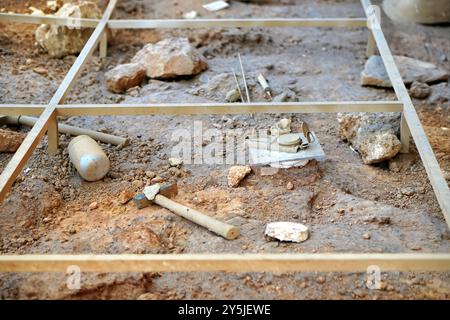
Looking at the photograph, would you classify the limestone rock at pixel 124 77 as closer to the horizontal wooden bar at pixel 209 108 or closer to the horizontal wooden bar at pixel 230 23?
the horizontal wooden bar at pixel 230 23

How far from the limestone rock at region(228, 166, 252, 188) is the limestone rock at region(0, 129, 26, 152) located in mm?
1459

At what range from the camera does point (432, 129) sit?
4664 mm

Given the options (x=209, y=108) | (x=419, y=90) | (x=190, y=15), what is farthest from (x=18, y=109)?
(x=419, y=90)

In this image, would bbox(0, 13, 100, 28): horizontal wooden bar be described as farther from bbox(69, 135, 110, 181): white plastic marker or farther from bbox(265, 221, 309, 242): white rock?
bbox(265, 221, 309, 242): white rock

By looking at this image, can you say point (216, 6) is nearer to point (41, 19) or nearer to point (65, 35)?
point (65, 35)

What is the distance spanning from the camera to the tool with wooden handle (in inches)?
130

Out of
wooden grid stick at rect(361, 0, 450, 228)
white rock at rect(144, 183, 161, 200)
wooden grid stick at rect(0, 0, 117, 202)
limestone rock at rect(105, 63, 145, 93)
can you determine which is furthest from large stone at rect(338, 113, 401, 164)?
wooden grid stick at rect(0, 0, 117, 202)

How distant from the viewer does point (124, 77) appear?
5.19 m

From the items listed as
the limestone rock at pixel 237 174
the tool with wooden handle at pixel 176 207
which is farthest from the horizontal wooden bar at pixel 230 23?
the tool with wooden handle at pixel 176 207

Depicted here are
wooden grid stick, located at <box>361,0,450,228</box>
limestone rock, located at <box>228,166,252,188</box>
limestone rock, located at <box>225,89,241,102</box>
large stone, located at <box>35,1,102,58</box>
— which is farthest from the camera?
large stone, located at <box>35,1,102,58</box>

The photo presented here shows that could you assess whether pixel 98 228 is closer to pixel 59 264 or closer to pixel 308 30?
pixel 59 264

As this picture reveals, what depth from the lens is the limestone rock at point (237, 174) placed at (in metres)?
3.84

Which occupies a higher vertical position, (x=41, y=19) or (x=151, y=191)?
(x=41, y=19)

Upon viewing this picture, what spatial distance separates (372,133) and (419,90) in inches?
48.3
